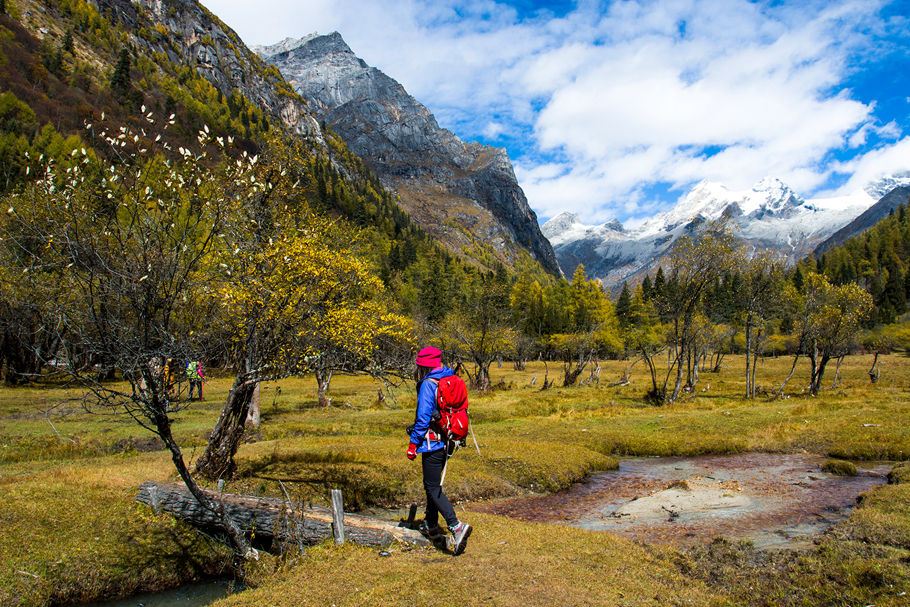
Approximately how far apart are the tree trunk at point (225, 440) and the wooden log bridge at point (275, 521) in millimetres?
1704

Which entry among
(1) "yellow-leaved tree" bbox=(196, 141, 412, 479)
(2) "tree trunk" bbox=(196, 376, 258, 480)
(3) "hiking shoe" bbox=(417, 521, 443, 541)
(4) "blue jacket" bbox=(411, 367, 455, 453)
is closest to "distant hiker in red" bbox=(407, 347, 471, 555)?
(4) "blue jacket" bbox=(411, 367, 455, 453)

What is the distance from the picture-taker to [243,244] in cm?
1447

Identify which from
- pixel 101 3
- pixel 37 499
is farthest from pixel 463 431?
pixel 101 3

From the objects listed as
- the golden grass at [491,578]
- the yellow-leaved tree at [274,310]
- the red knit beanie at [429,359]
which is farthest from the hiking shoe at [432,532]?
the yellow-leaved tree at [274,310]

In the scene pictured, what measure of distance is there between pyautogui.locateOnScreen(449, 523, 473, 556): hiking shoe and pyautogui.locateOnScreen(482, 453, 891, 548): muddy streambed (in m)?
4.72

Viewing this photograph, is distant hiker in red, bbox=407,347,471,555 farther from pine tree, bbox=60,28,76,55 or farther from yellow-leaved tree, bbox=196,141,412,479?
pine tree, bbox=60,28,76,55

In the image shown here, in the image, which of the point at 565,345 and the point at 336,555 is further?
the point at 565,345

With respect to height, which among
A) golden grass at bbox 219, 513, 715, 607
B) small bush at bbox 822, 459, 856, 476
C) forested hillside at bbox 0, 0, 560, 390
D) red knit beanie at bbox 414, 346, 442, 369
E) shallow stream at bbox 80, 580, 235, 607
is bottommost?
shallow stream at bbox 80, 580, 235, 607

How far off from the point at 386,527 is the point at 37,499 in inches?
364

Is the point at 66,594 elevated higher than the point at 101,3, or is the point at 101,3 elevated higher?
the point at 101,3

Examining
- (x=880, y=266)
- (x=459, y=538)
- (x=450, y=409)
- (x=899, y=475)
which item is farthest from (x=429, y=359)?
(x=880, y=266)

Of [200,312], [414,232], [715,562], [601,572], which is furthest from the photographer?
[414,232]

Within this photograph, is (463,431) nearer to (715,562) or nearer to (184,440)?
(715,562)

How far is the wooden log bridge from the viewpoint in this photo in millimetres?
9297
